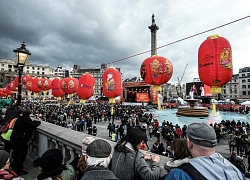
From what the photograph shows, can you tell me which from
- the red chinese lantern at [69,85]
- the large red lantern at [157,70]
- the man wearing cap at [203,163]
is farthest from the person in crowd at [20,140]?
the red chinese lantern at [69,85]

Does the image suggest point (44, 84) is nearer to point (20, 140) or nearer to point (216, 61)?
point (20, 140)

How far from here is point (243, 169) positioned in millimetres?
5090

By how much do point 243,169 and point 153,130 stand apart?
866 cm

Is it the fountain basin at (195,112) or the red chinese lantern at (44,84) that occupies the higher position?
the red chinese lantern at (44,84)

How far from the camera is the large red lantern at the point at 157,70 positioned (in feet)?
26.7

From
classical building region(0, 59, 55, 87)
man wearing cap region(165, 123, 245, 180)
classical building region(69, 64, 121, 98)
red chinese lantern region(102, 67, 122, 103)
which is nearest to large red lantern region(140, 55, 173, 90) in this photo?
red chinese lantern region(102, 67, 122, 103)

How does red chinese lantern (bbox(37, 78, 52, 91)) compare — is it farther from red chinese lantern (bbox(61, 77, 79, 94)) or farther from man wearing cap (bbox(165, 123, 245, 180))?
man wearing cap (bbox(165, 123, 245, 180))

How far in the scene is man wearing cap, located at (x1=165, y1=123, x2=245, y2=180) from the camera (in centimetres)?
105

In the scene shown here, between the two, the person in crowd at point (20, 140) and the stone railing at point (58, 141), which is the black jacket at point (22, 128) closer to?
the person in crowd at point (20, 140)

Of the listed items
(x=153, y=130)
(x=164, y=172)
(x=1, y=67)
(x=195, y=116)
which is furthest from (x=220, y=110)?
(x=1, y=67)

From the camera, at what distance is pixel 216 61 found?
20.3 feet

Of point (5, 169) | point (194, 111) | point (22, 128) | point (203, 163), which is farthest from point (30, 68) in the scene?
point (203, 163)

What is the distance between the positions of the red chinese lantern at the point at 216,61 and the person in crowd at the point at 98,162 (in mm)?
6106

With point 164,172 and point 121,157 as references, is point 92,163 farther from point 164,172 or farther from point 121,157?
point 164,172
